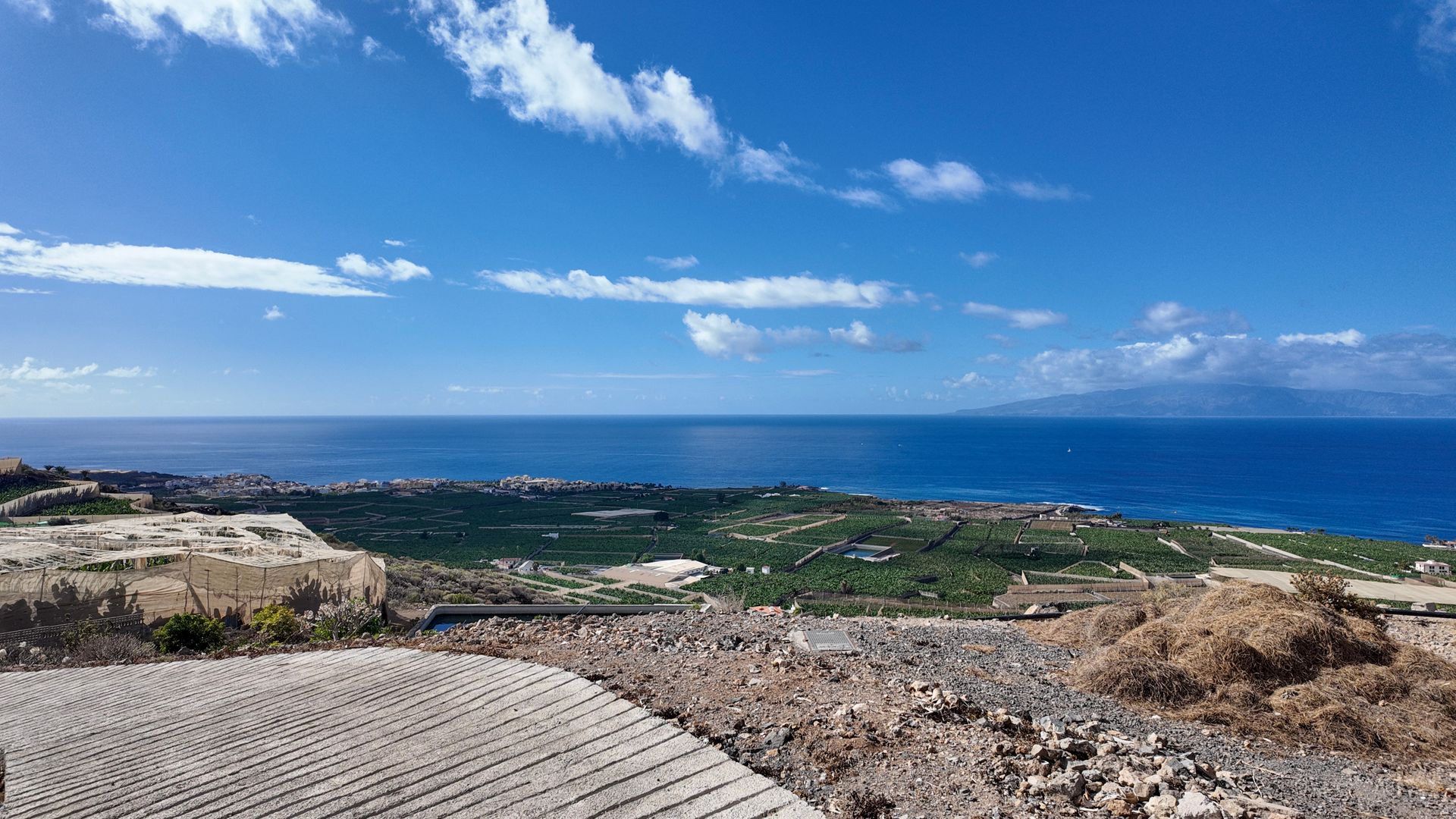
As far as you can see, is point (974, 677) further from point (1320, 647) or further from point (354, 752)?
point (354, 752)

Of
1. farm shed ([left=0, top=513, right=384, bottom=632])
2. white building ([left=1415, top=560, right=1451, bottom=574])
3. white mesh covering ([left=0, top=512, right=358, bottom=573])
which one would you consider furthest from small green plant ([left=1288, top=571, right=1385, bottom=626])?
white building ([left=1415, top=560, right=1451, bottom=574])

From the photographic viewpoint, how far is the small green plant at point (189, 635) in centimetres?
1118

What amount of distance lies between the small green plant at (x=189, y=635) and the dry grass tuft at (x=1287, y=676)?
14.5 m

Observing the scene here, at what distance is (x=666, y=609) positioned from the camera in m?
13.1

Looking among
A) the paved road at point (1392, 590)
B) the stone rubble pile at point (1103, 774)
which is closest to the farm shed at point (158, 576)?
the stone rubble pile at point (1103, 774)

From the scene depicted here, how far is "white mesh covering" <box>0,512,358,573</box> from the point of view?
13273mm

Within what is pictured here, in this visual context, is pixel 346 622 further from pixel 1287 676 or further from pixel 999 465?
pixel 999 465

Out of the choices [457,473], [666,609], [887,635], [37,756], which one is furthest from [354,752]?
[457,473]

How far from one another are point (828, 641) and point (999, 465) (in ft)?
400

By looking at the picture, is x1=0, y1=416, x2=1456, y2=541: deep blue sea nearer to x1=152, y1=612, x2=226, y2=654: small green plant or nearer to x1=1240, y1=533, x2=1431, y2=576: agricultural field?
x1=1240, y1=533, x2=1431, y2=576: agricultural field

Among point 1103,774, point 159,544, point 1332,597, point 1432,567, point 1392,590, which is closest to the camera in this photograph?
point 1103,774

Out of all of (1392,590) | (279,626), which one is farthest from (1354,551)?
(279,626)

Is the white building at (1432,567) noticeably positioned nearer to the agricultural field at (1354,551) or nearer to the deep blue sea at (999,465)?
the agricultural field at (1354,551)

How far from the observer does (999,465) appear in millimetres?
121188
